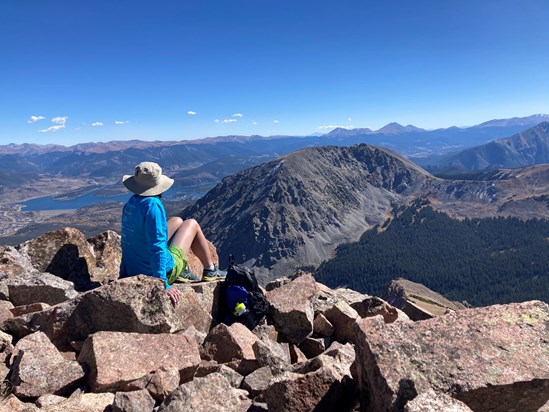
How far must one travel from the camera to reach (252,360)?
24.5ft

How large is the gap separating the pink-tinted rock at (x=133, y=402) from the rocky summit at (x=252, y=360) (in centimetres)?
2

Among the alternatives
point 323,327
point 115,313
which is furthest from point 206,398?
point 323,327

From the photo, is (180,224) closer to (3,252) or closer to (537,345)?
(3,252)

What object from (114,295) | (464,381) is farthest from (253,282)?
(464,381)

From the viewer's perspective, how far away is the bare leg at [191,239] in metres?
12.4

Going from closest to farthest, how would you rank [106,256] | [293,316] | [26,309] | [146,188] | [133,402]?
1. [133,402]
2. [26,309]
3. [293,316]
4. [146,188]
5. [106,256]

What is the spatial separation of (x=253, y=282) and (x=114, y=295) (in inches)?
159

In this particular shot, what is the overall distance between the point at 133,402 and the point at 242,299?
518 centimetres

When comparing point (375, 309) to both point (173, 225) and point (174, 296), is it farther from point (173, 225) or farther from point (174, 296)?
point (173, 225)

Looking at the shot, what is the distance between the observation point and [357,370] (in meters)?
5.91

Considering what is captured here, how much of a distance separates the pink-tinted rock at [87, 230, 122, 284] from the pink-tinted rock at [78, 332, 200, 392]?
7715 millimetres

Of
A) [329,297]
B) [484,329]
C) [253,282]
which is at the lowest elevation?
[329,297]

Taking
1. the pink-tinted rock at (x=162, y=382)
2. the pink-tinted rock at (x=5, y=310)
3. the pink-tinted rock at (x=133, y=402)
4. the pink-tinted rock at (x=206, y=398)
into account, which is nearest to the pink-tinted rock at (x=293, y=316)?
the pink-tinted rock at (x=162, y=382)

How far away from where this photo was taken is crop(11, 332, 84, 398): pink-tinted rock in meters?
6.29
